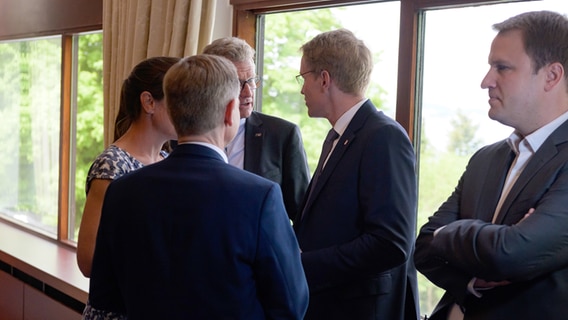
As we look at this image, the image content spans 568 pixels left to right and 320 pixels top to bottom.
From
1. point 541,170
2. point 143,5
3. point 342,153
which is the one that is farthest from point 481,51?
point 143,5

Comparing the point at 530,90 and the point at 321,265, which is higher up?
the point at 530,90

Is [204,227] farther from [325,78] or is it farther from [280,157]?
[280,157]

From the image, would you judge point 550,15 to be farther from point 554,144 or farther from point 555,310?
point 555,310

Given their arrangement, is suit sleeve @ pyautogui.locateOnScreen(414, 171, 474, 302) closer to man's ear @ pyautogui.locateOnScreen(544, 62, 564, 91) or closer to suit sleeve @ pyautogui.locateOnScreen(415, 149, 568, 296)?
suit sleeve @ pyautogui.locateOnScreen(415, 149, 568, 296)

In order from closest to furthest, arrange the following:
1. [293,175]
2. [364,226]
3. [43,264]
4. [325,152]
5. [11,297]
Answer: [364,226]
[325,152]
[293,175]
[43,264]
[11,297]

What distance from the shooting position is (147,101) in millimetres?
2334

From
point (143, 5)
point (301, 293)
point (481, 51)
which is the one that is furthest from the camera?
point (143, 5)

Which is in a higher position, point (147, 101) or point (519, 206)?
point (147, 101)

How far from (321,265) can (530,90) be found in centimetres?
82

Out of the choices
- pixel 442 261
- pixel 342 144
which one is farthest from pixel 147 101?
pixel 442 261

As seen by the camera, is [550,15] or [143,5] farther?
[143,5]

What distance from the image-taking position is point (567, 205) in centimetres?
173

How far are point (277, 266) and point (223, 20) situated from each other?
2.37 m

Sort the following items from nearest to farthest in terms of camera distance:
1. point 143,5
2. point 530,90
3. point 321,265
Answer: point 530,90, point 321,265, point 143,5
